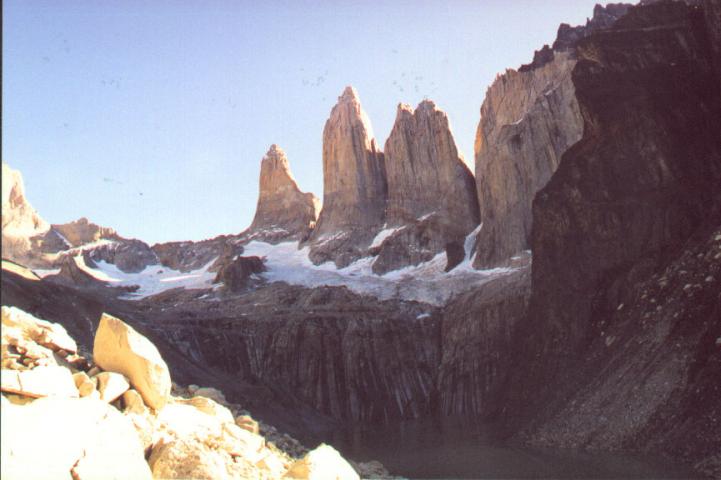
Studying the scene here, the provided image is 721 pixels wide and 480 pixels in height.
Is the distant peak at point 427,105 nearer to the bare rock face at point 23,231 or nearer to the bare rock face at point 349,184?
the bare rock face at point 349,184

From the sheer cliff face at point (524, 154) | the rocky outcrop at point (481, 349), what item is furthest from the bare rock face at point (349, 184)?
the rocky outcrop at point (481, 349)

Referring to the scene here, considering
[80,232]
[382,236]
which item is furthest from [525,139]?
[80,232]

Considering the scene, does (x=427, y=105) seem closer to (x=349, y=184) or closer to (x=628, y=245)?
(x=349, y=184)

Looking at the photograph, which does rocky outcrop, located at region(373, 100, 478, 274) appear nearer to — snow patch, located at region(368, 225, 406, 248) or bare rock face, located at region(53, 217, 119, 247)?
snow patch, located at region(368, 225, 406, 248)

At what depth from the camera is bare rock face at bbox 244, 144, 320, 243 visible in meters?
126

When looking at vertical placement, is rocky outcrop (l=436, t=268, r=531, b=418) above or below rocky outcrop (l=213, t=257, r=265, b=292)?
below

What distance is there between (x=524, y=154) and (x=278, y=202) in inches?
2533

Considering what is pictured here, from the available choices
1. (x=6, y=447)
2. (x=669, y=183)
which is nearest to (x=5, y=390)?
(x=6, y=447)

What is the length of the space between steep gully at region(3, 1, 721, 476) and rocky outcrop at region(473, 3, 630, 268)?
0.74ft

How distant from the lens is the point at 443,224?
93188 millimetres

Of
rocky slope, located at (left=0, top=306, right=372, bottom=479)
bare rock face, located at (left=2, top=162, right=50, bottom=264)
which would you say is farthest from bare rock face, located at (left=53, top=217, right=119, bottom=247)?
rocky slope, located at (left=0, top=306, right=372, bottom=479)

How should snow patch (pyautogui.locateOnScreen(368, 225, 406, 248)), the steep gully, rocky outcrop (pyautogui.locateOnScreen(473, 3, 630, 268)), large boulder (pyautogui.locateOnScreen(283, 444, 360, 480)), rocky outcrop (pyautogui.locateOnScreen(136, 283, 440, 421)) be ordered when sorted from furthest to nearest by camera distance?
snow patch (pyautogui.locateOnScreen(368, 225, 406, 248))
rocky outcrop (pyautogui.locateOnScreen(473, 3, 630, 268))
rocky outcrop (pyautogui.locateOnScreen(136, 283, 440, 421))
the steep gully
large boulder (pyautogui.locateOnScreen(283, 444, 360, 480))

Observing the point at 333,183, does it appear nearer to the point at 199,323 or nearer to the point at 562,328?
the point at 199,323

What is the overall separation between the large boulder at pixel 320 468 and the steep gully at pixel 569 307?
1384cm
